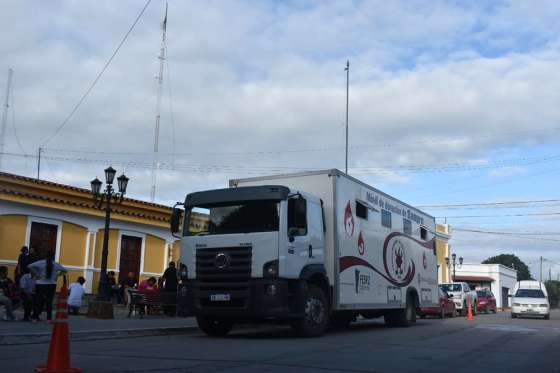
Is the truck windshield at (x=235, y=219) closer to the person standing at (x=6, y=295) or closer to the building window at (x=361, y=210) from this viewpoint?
the building window at (x=361, y=210)

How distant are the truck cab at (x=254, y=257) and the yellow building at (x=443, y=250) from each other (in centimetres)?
4067

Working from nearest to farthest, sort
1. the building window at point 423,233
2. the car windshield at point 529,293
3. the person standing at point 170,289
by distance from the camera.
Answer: the person standing at point 170,289 < the building window at point 423,233 < the car windshield at point 529,293

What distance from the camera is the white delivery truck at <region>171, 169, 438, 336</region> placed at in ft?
41.1

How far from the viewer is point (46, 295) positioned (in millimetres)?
14633

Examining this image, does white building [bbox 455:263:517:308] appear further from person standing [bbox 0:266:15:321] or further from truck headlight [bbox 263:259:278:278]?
truck headlight [bbox 263:259:278:278]

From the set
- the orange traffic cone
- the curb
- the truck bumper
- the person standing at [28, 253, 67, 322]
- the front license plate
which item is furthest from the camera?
the person standing at [28, 253, 67, 322]

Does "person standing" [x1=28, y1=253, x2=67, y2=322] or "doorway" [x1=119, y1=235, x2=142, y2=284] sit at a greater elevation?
"doorway" [x1=119, y1=235, x2=142, y2=284]

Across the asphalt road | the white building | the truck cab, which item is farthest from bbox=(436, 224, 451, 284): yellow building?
the truck cab

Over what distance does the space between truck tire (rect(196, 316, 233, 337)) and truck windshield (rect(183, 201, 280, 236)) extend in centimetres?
212

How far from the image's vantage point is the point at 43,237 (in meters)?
22.1

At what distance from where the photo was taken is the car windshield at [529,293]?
32031 millimetres

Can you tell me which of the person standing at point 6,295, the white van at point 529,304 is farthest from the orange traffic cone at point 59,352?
the white van at point 529,304

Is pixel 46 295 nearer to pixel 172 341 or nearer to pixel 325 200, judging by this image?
pixel 172 341

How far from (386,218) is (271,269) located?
5.79 meters
